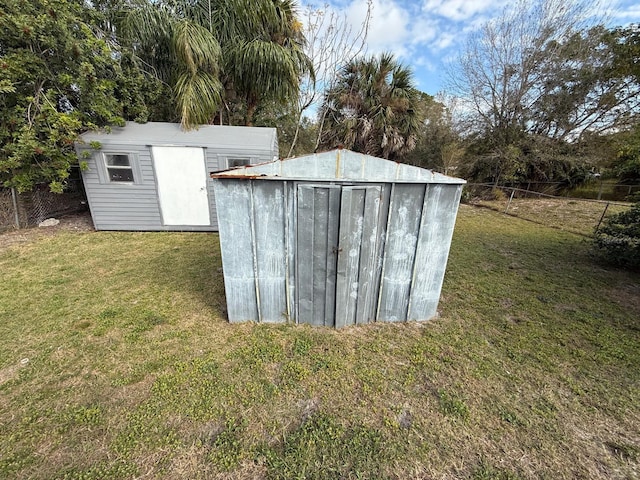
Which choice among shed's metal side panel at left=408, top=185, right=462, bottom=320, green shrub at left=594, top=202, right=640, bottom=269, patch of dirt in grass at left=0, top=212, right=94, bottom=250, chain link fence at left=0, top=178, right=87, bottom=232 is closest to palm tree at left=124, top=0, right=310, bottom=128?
patch of dirt in grass at left=0, top=212, right=94, bottom=250

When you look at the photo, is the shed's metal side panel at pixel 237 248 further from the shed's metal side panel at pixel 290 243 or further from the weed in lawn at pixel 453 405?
the weed in lawn at pixel 453 405

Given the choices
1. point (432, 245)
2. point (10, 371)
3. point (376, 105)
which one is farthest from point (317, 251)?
point (376, 105)

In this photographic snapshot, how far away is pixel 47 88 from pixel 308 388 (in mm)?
8640

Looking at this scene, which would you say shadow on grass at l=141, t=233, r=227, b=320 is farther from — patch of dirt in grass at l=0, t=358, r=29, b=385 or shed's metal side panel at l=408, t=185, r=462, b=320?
shed's metal side panel at l=408, t=185, r=462, b=320

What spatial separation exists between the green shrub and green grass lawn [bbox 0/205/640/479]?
4.21 ft

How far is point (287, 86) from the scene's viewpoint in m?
8.73

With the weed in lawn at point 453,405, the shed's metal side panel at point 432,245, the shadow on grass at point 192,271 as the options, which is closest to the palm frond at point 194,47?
the shadow on grass at point 192,271

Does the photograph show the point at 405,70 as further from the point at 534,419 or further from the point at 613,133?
the point at 534,419

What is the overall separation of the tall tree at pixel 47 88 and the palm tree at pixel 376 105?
7124mm

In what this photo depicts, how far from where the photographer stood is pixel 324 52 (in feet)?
29.3

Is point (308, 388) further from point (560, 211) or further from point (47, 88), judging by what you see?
point (560, 211)

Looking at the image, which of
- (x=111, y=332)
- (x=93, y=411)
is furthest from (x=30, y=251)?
(x=93, y=411)

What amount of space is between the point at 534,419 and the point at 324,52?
10780 millimetres

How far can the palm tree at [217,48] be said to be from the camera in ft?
22.9
